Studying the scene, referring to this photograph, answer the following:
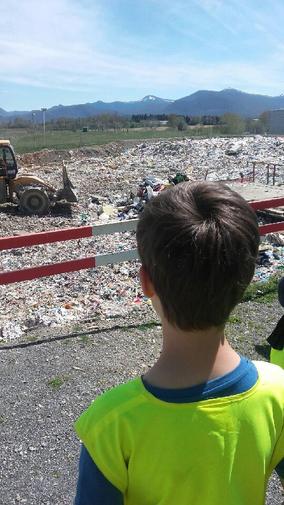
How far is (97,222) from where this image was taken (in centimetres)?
1588

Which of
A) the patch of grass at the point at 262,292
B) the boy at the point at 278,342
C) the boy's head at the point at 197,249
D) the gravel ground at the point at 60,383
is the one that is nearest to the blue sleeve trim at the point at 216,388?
the boy's head at the point at 197,249

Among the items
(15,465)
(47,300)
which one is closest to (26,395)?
(15,465)

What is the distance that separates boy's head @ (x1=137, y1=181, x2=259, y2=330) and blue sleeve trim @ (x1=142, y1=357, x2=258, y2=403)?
0.46 feet

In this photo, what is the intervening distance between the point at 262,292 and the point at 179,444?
17.1ft

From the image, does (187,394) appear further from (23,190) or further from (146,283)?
(23,190)

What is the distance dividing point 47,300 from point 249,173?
19363mm

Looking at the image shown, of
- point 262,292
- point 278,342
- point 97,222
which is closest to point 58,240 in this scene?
point 262,292

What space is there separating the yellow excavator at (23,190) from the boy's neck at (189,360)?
16.2m

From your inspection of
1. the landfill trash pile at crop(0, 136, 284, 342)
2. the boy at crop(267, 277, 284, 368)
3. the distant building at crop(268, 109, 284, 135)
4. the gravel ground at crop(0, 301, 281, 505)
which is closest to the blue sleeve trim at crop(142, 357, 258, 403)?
the boy at crop(267, 277, 284, 368)

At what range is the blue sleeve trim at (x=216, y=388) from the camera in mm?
1266

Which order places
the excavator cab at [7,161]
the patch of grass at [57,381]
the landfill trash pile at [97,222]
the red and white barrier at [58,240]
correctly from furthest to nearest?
the excavator cab at [7,161]
the landfill trash pile at [97,222]
the red and white barrier at [58,240]
the patch of grass at [57,381]

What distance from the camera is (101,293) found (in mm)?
8734

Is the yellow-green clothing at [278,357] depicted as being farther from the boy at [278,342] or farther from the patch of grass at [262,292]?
the patch of grass at [262,292]

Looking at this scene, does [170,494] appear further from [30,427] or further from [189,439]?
[30,427]
